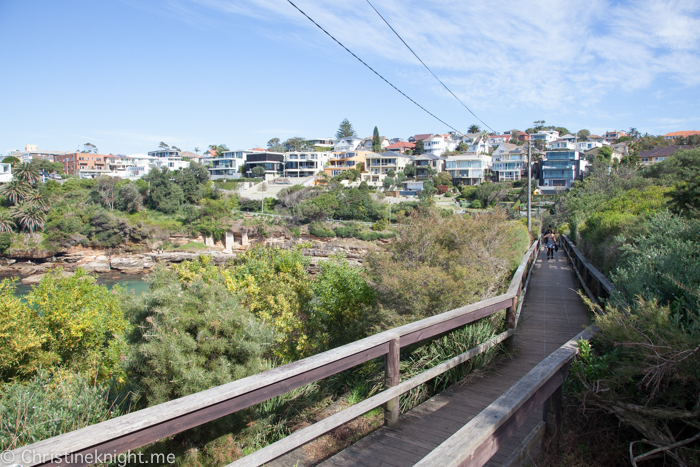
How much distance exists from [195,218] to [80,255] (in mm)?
15784

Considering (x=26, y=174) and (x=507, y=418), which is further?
(x=26, y=174)

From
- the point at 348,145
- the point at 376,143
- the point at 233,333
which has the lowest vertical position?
the point at 233,333

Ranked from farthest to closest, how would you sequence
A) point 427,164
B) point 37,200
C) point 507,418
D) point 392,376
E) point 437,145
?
point 437,145, point 427,164, point 37,200, point 392,376, point 507,418

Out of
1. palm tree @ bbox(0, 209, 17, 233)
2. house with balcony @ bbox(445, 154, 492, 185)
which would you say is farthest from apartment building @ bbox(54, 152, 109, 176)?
house with balcony @ bbox(445, 154, 492, 185)

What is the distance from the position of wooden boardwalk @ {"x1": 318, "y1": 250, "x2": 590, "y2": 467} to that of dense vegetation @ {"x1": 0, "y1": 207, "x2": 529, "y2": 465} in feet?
0.83

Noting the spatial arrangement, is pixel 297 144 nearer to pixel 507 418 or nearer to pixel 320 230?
pixel 320 230

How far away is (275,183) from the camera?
90.5m

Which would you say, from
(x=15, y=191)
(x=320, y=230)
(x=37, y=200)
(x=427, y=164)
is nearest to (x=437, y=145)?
(x=427, y=164)

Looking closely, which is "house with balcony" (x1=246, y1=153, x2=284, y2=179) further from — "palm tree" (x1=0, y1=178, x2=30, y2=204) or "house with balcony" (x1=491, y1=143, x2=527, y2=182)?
"house with balcony" (x1=491, y1=143, x2=527, y2=182)

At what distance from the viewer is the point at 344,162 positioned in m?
101

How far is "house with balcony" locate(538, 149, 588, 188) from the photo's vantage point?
80.3 m

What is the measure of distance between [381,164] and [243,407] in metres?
96.7

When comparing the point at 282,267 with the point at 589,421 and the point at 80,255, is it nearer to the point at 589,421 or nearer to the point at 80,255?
the point at 589,421

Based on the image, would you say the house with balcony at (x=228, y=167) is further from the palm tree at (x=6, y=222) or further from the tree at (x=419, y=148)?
the palm tree at (x=6, y=222)
